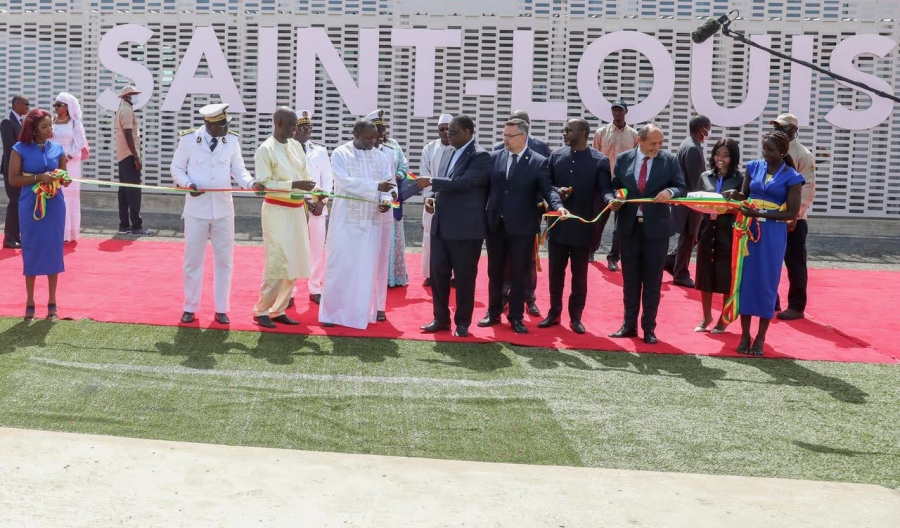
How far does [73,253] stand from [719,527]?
29.7 feet

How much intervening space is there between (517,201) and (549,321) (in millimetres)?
1066

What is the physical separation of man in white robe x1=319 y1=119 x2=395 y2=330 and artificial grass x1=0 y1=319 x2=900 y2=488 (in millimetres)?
490

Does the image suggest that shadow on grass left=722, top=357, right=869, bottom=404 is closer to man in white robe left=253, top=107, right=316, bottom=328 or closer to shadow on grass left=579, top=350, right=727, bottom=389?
shadow on grass left=579, top=350, right=727, bottom=389

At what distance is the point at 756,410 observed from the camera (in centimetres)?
627

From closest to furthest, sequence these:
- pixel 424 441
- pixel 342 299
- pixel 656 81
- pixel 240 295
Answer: pixel 424 441 < pixel 342 299 < pixel 240 295 < pixel 656 81

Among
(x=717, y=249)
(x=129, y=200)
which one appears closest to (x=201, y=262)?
(x=717, y=249)

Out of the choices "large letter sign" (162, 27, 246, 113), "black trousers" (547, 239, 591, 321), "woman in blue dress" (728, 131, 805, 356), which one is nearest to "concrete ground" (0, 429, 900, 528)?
"woman in blue dress" (728, 131, 805, 356)

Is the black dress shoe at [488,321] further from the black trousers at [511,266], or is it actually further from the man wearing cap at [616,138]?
the man wearing cap at [616,138]

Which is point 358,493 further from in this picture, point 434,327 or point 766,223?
point 766,223

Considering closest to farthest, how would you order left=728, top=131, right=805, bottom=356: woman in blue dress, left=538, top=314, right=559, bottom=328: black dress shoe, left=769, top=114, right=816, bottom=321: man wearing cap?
left=728, top=131, right=805, bottom=356: woman in blue dress < left=538, top=314, right=559, bottom=328: black dress shoe < left=769, top=114, right=816, bottom=321: man wearing cap

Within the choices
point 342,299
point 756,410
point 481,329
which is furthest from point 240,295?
Answer: point 756,410

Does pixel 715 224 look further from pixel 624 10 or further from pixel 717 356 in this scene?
pixel 624 10

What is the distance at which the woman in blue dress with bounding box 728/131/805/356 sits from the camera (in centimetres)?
759

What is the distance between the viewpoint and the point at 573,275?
28.1ft
